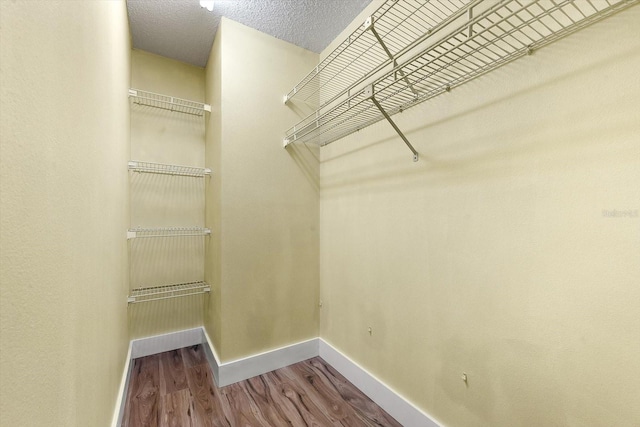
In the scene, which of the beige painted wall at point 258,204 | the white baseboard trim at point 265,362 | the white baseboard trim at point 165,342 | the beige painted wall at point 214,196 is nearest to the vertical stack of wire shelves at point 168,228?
the beige painted wall at point 214,196

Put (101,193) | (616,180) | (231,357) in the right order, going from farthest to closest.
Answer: (231,357) → (101,193) → (616,180)

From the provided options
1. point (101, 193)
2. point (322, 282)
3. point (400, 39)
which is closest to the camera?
point (101, 193)

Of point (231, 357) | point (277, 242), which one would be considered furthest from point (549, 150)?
point (231, 357)

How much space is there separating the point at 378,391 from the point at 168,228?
186 cm

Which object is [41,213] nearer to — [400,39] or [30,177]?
[30,177]

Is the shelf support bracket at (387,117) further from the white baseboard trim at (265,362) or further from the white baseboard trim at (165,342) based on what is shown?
the white baseboard trim at (165,342)

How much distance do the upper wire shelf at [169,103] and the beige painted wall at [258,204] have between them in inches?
9.1

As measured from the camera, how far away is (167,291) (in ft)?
6.58

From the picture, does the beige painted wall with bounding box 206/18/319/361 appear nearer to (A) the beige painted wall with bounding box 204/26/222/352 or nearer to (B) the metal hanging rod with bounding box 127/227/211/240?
(A) the beige painted wall with bounding box 204/26/222/352

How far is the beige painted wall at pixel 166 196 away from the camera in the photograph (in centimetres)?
208

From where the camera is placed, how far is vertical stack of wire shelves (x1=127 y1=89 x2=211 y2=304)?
202 centimetres

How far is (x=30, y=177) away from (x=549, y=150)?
1.33 meters

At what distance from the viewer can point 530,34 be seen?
3.00 ft

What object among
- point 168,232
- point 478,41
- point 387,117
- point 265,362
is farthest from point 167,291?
point 478,41
